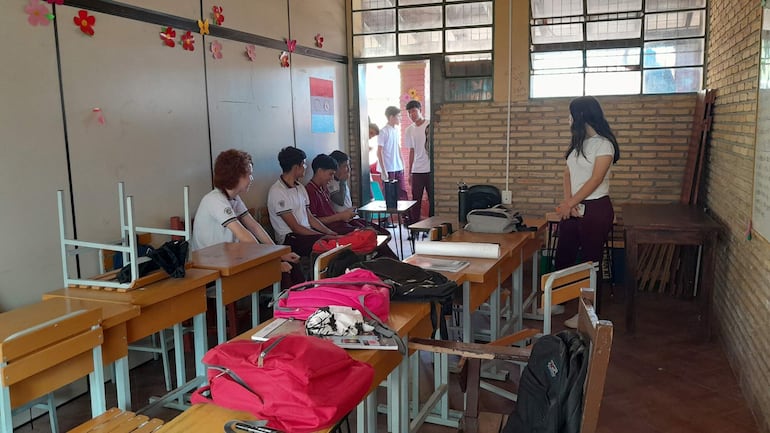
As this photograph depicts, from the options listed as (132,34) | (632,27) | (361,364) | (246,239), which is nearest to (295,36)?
(132,34)

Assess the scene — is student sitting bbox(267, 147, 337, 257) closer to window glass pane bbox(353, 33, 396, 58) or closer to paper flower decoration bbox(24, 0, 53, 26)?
paper flower decoration bbox(24, 0, 53, 26)

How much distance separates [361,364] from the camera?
1841 millimetres

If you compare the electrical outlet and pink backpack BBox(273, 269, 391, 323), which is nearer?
pink backpack BBox(273, 269, 391, 323)

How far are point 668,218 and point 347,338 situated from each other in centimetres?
359

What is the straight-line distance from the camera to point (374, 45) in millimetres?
7512

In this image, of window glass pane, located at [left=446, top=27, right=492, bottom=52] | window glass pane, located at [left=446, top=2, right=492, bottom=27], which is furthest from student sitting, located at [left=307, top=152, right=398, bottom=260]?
window glass pane, located at [left=446, top=2, right=492, bottom=27]

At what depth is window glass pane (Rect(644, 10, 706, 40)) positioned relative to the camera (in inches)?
249

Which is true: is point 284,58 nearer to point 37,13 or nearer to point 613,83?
point 37,13

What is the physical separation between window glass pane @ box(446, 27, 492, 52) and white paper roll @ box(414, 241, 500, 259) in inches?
163

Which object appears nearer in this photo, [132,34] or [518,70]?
[132,34]

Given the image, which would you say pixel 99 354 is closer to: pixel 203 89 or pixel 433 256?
pixel 433 256

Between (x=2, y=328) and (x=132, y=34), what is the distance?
251cm

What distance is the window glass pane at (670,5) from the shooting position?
6.33 metres

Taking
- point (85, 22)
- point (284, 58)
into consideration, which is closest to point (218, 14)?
point (284, 58)
